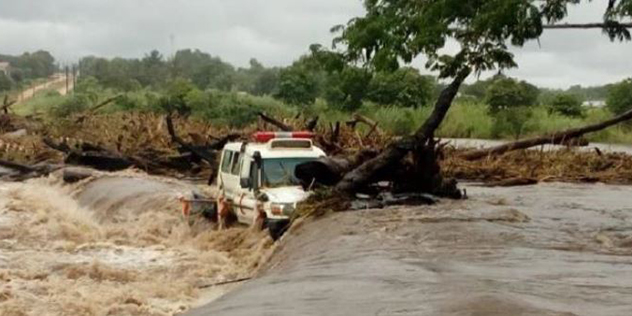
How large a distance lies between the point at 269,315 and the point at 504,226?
753 centimetres

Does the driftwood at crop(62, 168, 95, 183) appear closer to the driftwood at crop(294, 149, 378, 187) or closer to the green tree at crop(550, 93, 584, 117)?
the driftwood at crop(294, 149, 378, 187)

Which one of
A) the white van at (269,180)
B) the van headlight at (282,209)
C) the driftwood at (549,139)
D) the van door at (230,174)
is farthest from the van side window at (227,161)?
the driftwood at (549,139)

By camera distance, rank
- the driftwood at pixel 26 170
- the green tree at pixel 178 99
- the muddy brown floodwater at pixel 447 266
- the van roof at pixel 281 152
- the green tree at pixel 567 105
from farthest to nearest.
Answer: the green tree at pixel 178 99, the green tree at pixel 567 105, the driftwood at pixel 26 170, the van roof at pixel 281 152, the muddy brown floodwater at pixel 447 266

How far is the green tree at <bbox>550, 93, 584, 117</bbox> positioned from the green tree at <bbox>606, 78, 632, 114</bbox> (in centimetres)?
181

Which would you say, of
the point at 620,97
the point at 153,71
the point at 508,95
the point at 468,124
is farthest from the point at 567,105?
the point at 153,71

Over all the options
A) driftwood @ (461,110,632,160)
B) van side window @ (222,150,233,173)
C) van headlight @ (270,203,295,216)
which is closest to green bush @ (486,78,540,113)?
driftwood @ (461,110,632,160)

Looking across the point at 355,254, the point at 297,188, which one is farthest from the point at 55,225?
the point at 355,254

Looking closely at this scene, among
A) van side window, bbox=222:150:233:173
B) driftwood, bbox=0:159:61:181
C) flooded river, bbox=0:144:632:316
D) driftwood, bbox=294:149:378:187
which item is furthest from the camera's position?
driftwood, bbox=0:159:61:181

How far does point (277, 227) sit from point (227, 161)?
3186mm

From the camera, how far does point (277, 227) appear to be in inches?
648

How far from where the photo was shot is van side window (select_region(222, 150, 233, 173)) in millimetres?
19159

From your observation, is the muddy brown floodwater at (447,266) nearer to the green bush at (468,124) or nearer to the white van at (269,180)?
the white van at (269,180)

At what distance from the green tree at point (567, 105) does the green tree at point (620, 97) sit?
181 centimetres

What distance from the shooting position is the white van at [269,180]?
16.7 metres
